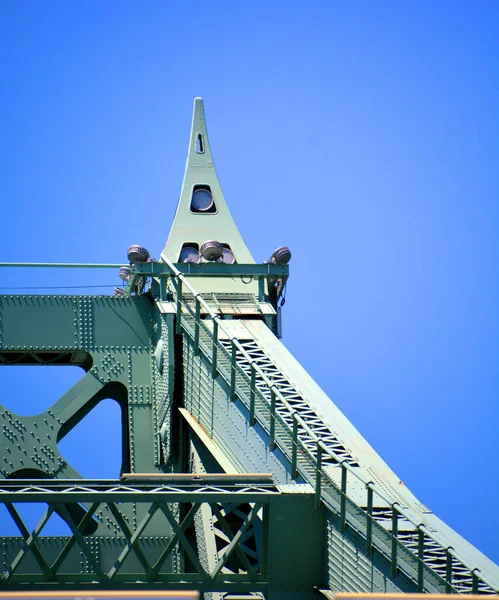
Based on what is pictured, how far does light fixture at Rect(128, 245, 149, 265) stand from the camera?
31422 millimetres

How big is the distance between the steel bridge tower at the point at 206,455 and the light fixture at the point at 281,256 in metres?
0.06

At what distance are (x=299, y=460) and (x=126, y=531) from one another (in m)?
3.18

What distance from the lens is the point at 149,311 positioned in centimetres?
3241

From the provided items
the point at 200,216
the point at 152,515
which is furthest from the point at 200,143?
the point at 152,515

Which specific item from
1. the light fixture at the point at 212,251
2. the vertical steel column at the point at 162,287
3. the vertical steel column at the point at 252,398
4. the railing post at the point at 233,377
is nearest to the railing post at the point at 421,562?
the vertical steel column at the point at 252,398

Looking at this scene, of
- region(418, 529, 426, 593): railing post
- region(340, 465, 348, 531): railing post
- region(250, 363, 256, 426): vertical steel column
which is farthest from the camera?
region(250, 363, 256, 426): vertical steel column

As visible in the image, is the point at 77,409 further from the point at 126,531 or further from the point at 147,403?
the point at 126,531

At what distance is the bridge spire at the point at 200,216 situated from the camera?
33.9 meters

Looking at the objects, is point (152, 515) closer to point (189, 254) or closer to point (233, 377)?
point (233, 377)

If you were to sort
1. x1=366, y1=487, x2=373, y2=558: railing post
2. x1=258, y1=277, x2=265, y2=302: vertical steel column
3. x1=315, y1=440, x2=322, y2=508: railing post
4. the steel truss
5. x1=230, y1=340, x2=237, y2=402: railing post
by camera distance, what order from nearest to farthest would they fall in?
1. x1=366, y1=487, x2=373, y2=558: railing post
2. the steel truss
3. x1=315, y1=440, x2=322, y2=508: railing post
4. x1=230, y1=340, x2=237, y2=402: railing post
5. x1=258, y1=277, x2=265, y2=302: vertical steel column

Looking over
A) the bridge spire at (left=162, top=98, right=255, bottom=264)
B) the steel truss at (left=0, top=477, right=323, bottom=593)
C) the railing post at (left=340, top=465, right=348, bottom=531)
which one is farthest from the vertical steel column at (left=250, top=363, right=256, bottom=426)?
the bridge spire at (left=162, top=98, right=255, bottom=264)

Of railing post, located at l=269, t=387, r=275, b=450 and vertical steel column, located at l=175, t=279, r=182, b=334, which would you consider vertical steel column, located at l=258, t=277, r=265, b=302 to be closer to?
vertical steel column, located at l=175, t=279, r=182, b=334

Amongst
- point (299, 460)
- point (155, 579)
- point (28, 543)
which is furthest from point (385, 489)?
point (28, 543)

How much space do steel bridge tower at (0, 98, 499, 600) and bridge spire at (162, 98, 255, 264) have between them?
1.8 inches
